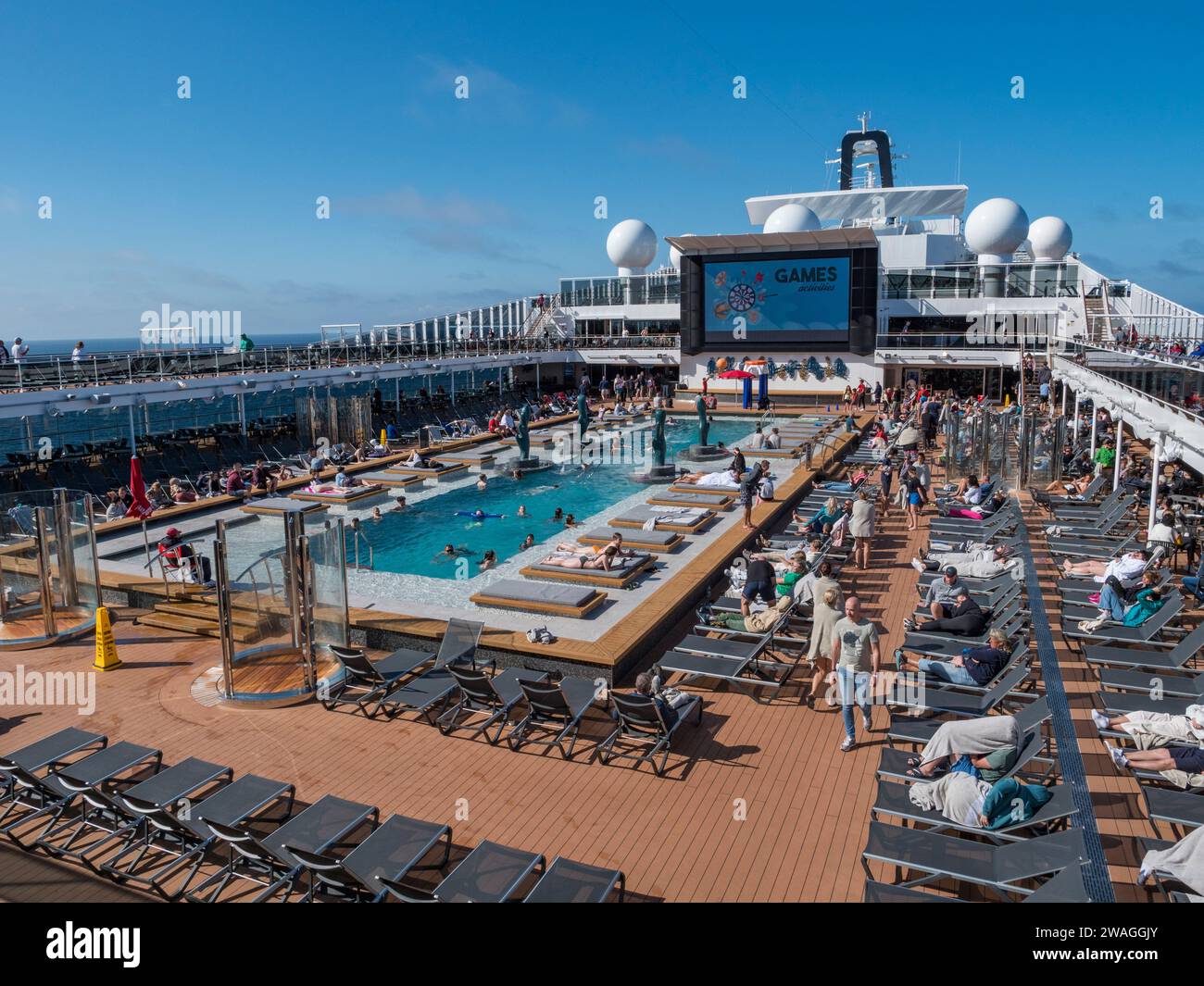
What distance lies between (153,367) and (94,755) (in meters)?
17.0

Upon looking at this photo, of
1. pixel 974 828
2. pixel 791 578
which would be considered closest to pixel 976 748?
pixel 974 828

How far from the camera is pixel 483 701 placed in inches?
285

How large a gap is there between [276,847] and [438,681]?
258 centimetres

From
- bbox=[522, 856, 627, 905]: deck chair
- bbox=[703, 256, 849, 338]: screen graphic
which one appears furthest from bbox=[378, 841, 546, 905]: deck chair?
bbox=[703, 256, 849, 338]: screen graphic

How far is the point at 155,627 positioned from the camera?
959cm

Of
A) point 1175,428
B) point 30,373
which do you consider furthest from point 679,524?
point 30,373

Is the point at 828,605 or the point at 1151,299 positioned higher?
the point at 1151,299

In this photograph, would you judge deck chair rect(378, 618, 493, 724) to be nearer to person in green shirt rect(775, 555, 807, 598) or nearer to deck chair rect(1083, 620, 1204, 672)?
person in green shirt rect(775, 555, 807, 598)

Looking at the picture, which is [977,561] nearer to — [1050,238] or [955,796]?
[955,796]

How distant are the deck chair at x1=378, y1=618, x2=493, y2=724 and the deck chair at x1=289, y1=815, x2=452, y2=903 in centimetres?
203

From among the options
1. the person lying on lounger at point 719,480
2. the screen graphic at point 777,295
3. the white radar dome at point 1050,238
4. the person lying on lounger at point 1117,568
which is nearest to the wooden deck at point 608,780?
the person lying on lounger at point 1117,568

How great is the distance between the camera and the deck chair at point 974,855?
4.38 m

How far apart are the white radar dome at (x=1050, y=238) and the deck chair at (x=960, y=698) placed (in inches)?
1471
